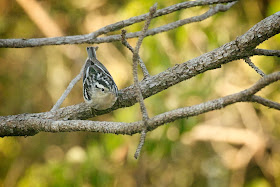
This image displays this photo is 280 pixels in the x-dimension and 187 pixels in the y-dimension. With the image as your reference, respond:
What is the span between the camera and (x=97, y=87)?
3596mm

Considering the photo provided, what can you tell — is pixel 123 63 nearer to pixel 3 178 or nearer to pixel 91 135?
pixel 91 135

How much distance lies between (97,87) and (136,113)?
172 centimetres

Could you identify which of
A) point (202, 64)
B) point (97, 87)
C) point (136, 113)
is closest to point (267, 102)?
point (202, 64)

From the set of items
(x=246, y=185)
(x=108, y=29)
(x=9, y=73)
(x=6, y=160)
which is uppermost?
(x=9, y=73)

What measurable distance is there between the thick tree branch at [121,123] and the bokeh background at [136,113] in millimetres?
1985

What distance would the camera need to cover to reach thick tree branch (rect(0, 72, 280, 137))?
6.61ft

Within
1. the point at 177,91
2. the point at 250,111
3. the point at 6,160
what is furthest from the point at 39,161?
the point at 250,111

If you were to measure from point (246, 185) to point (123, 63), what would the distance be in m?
2.79

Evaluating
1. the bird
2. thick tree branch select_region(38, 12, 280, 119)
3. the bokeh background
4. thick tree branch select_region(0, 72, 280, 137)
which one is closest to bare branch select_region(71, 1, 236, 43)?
the bird

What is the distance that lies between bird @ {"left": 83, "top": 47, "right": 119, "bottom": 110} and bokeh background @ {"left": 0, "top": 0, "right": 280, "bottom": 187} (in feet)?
4.70

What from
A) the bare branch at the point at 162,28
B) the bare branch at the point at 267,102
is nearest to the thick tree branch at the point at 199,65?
the bare branch at the point at 162,28

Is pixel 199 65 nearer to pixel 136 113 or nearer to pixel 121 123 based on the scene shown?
pixel 121 123

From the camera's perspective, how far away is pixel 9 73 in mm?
7422

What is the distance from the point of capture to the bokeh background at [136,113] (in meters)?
5.45
